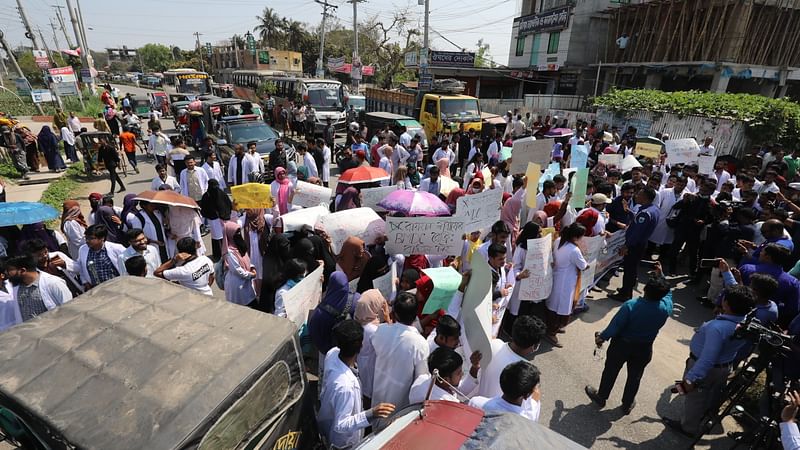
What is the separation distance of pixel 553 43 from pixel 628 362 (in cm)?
3253

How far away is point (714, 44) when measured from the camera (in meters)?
22.4

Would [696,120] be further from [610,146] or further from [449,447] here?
[449,447]

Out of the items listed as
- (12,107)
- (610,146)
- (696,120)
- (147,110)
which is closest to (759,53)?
(696,120)

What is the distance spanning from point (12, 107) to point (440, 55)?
99.0 feet

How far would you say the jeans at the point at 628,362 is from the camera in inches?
155

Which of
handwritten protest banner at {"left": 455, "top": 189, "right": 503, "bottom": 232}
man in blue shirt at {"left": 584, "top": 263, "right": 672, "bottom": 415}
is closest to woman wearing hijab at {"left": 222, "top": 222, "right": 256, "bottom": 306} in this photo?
handwritten protest banner at {"left": 455, "top": 189, "right": 503, "bottom": 232}

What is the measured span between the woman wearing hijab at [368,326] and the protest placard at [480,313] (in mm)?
754

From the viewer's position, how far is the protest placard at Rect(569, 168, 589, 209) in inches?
258

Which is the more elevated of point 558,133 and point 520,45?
point 520,45

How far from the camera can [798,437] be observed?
260 centimetres

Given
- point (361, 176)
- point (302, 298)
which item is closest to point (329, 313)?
point (302, 298)

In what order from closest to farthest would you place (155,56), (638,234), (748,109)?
(638,234) → (748,109) → (155,56)

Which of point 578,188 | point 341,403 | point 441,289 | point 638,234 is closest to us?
point 341,403

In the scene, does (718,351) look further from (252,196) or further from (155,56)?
(155,56)
